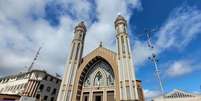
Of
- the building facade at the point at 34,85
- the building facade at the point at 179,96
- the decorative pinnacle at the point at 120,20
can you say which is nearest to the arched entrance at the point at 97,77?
the decorative pinnacle at the point at 120,20

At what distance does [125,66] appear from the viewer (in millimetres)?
23188

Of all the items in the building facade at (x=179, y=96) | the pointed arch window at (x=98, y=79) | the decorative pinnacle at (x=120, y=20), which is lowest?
the building facade at (x=179, y=96)

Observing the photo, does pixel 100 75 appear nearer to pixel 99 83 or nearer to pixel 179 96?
pixel 99 83

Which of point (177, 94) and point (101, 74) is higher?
point (101, 74)

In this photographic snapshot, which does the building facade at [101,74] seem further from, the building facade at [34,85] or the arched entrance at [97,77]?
the building facade at [34,85]

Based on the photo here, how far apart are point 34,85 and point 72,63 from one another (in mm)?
14653

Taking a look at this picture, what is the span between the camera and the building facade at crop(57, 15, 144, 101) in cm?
2206

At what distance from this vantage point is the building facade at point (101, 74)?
22062 mm

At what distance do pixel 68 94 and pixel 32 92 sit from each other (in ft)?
48.0

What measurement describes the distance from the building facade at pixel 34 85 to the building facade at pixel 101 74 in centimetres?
1383

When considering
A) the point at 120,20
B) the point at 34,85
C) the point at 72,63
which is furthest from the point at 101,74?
the point at 34,85

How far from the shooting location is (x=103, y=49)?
27.9 metres

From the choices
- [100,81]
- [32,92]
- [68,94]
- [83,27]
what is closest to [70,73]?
[68,94]

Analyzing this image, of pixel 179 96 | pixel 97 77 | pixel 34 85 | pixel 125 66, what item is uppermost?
pixel 125 66
